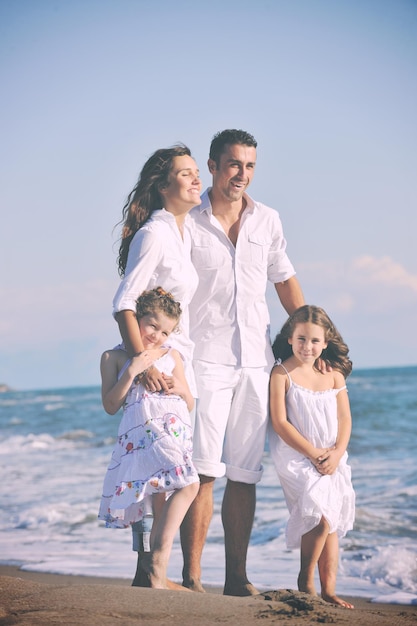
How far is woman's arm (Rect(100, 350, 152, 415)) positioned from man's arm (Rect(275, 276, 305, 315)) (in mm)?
1038

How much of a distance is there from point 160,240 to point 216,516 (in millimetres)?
5403

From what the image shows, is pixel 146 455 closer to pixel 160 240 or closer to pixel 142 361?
pixel 142 361

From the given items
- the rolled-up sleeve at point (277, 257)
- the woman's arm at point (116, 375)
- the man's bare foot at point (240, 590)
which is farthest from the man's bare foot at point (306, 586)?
the rolled-up sleeve at point (277, 257)

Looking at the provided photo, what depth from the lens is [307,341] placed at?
4.08 meters

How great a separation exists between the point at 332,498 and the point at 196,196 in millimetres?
1373

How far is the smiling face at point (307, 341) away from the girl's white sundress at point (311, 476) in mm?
114

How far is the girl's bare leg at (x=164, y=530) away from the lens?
3484 millimetres

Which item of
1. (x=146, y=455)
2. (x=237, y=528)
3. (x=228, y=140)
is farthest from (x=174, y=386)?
(x=228, y=140)

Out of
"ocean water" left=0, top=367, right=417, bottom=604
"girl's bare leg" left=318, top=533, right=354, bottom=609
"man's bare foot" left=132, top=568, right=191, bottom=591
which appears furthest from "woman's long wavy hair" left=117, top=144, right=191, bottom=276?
"ocean water" left=0, top=367, right=417, bottom=604

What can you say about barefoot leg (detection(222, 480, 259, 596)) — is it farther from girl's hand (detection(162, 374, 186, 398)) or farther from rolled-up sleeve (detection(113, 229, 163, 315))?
rolled-up sleeve (detection(113, 229, 163, 315))

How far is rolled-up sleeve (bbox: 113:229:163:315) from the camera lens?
3.78 meters

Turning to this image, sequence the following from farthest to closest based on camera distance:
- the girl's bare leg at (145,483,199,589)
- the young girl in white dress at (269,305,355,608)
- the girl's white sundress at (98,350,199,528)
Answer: the young girl in white dress at (269,305,355,608) < the girl's white sundress at (98,350,199,528) < the girl's bare leg at (145,483,199,589)

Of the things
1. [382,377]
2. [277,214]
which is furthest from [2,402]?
[277,214]

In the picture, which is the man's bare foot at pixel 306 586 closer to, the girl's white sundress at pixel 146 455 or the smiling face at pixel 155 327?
the girl's white sundress at pixel 146 455
